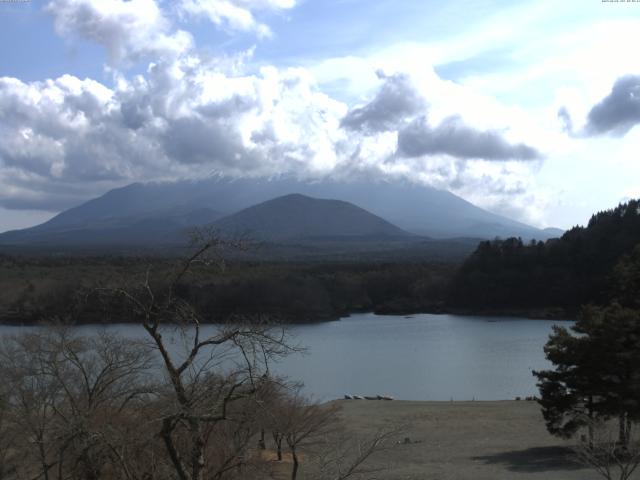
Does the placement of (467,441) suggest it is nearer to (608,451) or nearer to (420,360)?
(608,451)

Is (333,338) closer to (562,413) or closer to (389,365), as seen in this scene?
(389,365)

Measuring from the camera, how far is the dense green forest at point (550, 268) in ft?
230

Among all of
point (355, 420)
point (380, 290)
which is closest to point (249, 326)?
point (355, 420)

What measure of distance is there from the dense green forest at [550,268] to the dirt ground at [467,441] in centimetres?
4351

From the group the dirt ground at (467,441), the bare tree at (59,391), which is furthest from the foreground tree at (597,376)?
the bare tree at (59,391)

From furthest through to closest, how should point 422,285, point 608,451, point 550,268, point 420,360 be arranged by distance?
point 422,285
point 550,268
point 420,360
point 608,451

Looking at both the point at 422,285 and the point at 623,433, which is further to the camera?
the point at 422,285

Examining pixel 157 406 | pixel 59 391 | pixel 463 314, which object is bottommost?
pixel 463 314

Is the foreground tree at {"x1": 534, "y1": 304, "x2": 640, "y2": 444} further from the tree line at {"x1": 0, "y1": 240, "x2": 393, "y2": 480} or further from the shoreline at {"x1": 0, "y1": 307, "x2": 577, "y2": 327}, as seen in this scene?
the shoreline at {"x1": 0, "y1": 307, "x2": 577, "y2": 327}

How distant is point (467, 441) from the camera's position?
22.1 m

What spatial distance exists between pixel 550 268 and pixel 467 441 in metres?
54.7

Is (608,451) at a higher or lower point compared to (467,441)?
higher

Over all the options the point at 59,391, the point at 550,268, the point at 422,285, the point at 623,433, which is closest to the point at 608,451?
the point at 623,433

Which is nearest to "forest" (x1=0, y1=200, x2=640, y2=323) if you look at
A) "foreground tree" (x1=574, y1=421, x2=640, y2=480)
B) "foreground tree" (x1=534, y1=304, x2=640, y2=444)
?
"foreground tree" (x1=534, y1=304, x2=640, y2=444)
